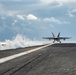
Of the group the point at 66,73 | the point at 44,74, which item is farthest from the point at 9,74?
the point at 66,73

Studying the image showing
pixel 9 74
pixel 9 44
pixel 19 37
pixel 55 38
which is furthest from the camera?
pixel 55 38

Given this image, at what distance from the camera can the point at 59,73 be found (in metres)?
16.2

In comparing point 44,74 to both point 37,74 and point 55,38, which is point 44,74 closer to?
point 37,74

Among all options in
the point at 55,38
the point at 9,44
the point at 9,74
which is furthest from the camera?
the point at 55,38

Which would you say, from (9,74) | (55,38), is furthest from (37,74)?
(55,38)

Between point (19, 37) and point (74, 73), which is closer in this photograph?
point (74, 73)

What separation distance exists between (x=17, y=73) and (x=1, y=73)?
3.13ft

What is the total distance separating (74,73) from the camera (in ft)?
53.0

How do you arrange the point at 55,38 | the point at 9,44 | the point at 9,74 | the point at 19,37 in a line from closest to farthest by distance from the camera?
the point at 9,74 < the point at 9,44 < the point at 19,37 < the point at 55,38

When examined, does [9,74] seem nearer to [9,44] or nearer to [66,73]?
[66,73]

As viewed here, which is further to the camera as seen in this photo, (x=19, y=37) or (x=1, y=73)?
(x=19, y=37)

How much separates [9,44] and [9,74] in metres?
59.9

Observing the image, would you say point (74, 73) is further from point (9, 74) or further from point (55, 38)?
point (55, 38)

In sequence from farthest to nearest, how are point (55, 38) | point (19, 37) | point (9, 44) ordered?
point (55, 38) < point (19, 37) < point (9, 44)
